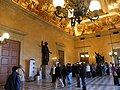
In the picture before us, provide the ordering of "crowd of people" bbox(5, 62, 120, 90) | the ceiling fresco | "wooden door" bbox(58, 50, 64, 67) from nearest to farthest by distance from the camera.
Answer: "crowd of people" bbox(5, 62, 120, 90), the ceiling fresco, "wooden door" bbox(58, 50, 64, 67)

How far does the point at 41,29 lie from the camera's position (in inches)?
619

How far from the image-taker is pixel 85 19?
21703mm

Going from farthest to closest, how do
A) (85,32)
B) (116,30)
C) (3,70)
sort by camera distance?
(85,32)
(116,30)
(3,70)

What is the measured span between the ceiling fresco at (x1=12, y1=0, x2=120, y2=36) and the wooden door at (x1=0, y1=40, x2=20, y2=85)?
3823mm

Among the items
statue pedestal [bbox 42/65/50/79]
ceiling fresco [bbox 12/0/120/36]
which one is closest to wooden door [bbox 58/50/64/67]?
ceiling fresco [bbox 12/0/120/36]

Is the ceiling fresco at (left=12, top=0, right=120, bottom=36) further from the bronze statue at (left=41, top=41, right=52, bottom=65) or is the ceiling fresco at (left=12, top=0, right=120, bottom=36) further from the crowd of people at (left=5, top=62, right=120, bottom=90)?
the crowd of people at (left=5, top=62, right=120, bottom=90)

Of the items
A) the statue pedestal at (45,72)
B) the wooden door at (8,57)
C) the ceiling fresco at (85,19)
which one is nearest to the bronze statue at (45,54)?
the statue pedestal at (45,72)

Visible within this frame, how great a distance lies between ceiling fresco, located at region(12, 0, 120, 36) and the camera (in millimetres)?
14692

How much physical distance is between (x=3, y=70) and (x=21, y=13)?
17.5ft

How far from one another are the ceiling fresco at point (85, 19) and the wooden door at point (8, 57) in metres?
3.82

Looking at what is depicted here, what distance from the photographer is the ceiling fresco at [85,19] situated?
14.7m

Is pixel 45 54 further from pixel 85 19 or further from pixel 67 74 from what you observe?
pixel 85 19

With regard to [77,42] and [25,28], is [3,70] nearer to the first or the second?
[25,28]

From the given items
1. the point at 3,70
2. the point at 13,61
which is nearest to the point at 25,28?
the point at 13,61
